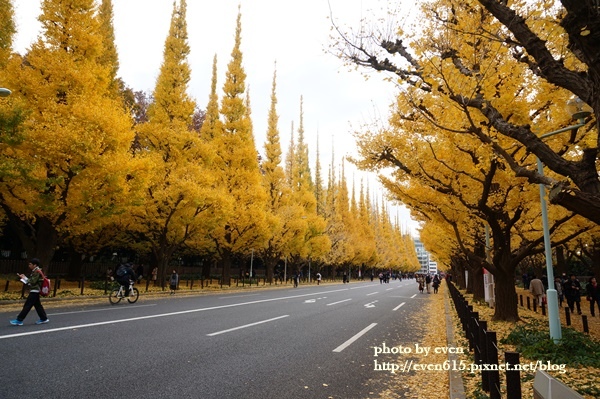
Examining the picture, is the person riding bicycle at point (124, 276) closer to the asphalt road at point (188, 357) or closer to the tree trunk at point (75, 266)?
the asphalt road at point (188, 357)

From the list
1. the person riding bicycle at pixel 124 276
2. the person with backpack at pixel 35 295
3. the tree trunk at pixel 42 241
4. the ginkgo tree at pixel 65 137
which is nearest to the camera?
the person with backpack at pixel 35 295

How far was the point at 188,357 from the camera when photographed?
6066 mm

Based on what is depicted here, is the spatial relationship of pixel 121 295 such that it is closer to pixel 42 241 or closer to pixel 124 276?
pixel 124 276

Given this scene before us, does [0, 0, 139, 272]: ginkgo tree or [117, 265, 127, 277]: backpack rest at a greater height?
[0, 0, 139, 272]: ginkgo tree

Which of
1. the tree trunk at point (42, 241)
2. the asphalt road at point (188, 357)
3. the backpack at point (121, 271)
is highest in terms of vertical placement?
the tree trunk at point (42, 241)

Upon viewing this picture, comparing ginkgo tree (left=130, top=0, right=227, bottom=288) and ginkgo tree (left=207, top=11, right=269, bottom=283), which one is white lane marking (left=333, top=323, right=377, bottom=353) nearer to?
ginkgo tree (left=130, top=0, right=227, bottom=288)

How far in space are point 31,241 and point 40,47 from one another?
321 inches

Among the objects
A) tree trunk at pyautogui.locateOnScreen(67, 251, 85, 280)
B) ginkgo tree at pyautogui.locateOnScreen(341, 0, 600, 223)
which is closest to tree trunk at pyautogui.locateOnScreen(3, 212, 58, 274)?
tree trunk at pyautogui.locateOnScreen(67, 251, 85, 280)

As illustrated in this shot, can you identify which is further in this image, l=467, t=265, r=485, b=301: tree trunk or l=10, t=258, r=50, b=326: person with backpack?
l=467, t=265, r=485, b=301: tree trunk

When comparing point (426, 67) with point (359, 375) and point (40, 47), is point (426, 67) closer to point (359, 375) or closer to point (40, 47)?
point (359, 375)

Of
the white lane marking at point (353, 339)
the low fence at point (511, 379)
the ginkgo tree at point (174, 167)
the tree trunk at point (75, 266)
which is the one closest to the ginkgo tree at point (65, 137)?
the ginkgo tree at point (174, 167)

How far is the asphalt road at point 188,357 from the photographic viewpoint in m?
4.55

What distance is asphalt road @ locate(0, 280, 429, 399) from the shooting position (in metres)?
4.55

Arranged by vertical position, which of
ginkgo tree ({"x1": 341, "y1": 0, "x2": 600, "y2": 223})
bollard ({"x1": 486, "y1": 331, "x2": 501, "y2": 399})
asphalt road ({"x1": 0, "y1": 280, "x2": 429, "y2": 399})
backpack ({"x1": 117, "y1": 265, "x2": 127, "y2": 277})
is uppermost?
ginkgo tree ({"x1": 341, "y1": 0, "x2": 600, "y2": 223})
